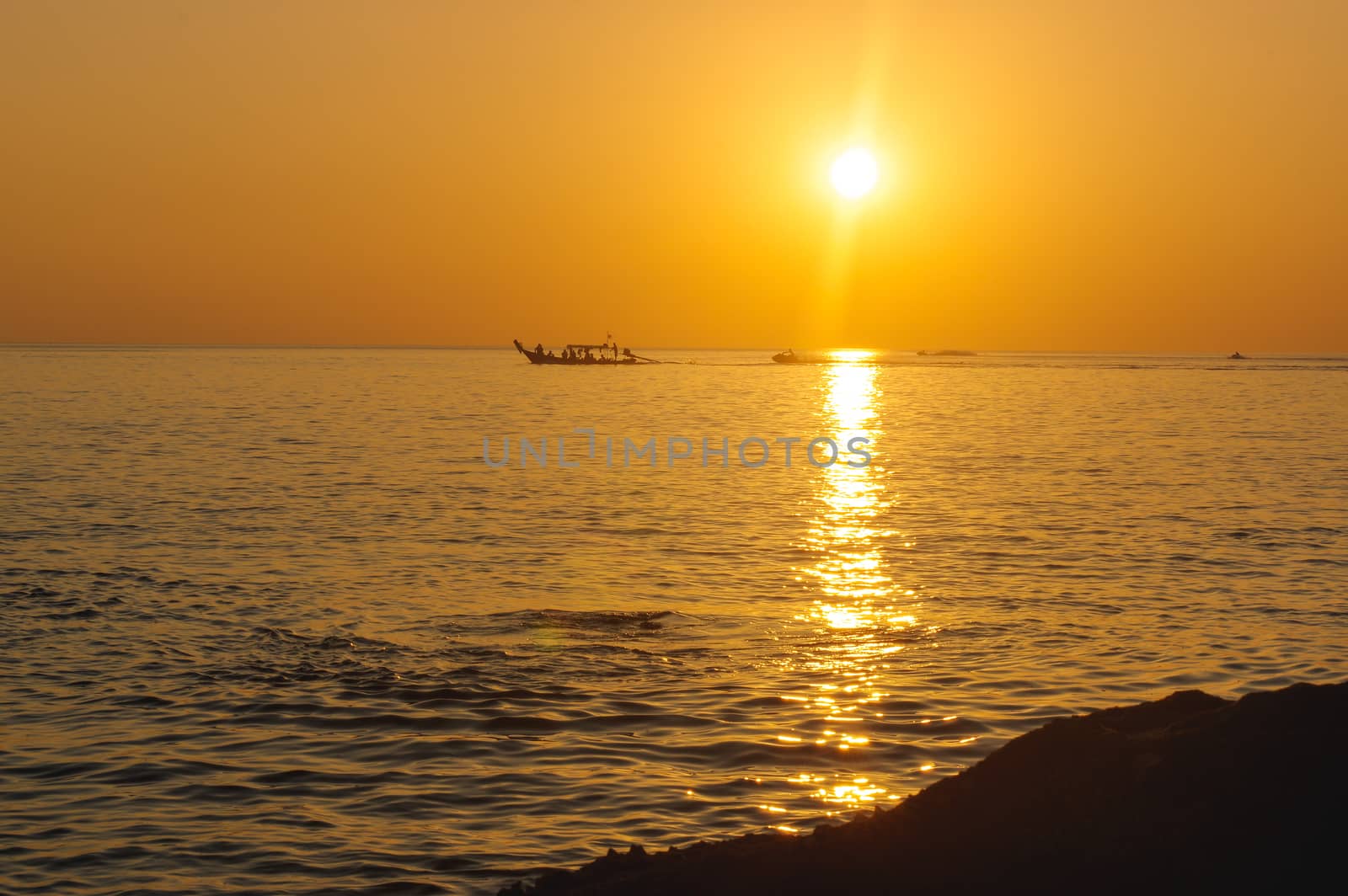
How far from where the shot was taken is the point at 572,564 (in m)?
23.8

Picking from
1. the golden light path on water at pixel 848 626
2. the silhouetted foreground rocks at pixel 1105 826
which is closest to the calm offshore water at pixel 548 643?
the golden light path on water at pixel 848 626

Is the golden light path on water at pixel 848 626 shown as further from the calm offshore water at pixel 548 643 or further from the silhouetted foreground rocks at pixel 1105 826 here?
the silhouetted foreground rocks at pixel 1105 826

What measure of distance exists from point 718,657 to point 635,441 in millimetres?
44110

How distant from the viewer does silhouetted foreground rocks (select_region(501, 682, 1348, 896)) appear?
21.4ft

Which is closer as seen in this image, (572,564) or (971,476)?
(572,564)

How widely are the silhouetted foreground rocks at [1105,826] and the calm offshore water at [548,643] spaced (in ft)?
8.70

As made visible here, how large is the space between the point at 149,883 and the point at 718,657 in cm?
829

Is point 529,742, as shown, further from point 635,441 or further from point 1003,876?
point 635,441

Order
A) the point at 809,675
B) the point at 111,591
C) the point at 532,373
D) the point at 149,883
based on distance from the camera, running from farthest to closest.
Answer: the point at 532,373, the point at 111,591, the point at 809,675, the point at 149,883

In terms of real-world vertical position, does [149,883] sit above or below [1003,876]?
below

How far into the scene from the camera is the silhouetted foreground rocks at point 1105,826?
652 cm

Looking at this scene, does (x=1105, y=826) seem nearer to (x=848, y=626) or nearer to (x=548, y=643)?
(x=548, y=643)

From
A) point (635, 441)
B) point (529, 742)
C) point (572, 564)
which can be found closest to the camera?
point (529, 742)

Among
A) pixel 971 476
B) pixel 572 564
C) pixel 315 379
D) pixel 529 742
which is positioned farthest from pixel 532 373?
pixel 529 742
